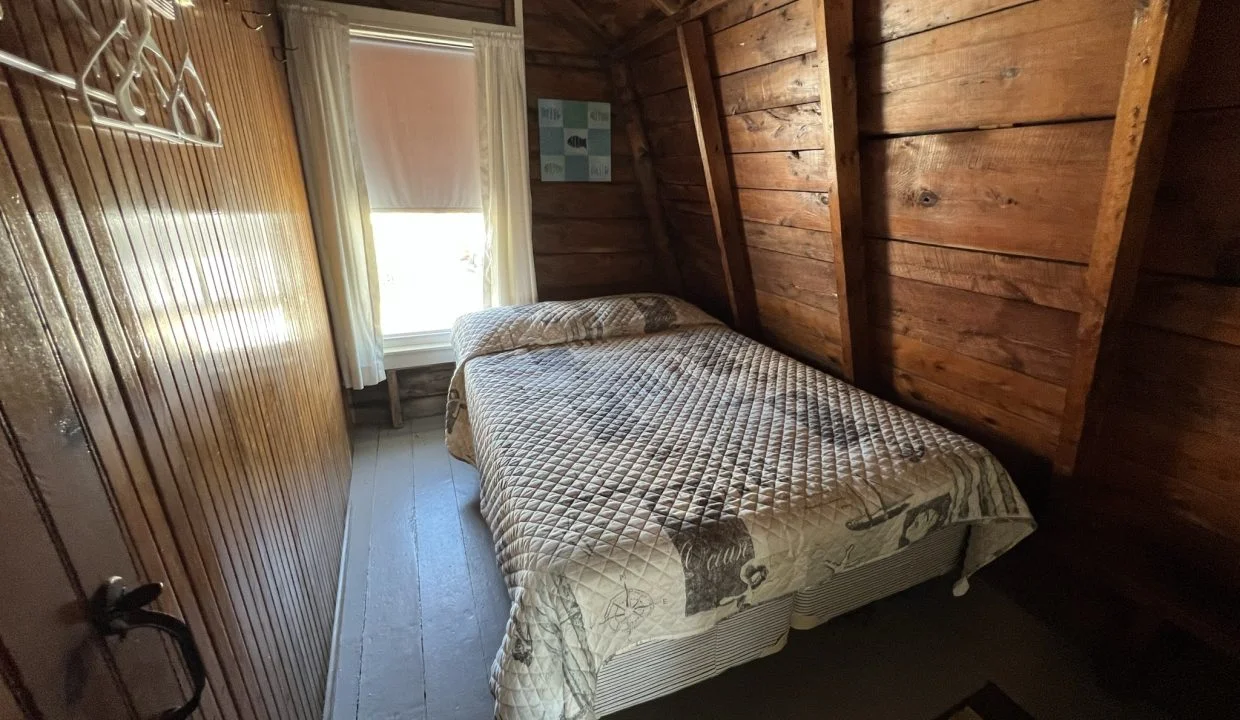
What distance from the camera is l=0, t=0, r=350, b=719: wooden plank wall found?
609 millimetres

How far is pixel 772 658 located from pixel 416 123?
268 cm

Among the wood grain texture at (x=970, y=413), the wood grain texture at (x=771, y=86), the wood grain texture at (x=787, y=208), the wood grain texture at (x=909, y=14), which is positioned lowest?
the wood grain texture at (x=970, y=413)

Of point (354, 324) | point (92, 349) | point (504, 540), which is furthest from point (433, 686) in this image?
point (354, 324)

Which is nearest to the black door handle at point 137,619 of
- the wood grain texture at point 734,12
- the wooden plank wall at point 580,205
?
the wood grain texture at point 734,12

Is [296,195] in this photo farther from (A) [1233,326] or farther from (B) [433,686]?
(A) [1233,326]

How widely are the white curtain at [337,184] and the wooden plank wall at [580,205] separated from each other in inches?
33.3

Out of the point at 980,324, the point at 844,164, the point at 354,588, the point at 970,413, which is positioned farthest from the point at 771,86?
the point at 354,588

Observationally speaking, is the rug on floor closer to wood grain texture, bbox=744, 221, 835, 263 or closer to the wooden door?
wood grain texture, bbox=744, 221, 835, 263

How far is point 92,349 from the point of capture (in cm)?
65

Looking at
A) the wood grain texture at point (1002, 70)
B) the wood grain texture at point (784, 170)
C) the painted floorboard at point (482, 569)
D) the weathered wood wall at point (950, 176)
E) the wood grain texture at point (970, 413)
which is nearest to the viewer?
the wood grain texture at point (1002, 70)

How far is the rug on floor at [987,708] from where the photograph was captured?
1.47m

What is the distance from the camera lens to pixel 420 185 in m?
2.80

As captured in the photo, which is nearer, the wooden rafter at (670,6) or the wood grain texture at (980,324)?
the wood grain texture at (980,324)

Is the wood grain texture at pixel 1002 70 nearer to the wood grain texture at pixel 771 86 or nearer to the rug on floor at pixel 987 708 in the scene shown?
the wood grain texture at pixel 771 86
